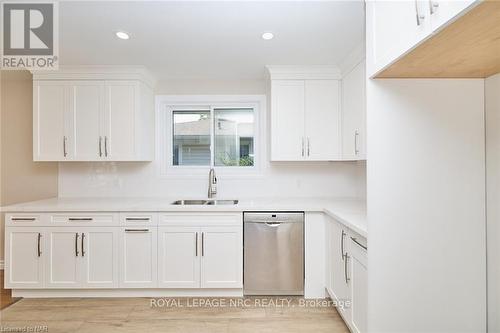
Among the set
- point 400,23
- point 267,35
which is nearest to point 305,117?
point 267,35

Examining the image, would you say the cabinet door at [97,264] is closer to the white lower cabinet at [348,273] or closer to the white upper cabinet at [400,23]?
the white lower cabinet at [348,273]

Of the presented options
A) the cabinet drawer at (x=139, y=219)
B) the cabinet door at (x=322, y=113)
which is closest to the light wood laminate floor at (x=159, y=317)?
the cabinet drawer at (x=139, y=219)

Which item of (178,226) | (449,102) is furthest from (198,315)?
(449,102)

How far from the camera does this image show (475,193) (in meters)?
1.47

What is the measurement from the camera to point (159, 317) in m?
2.58

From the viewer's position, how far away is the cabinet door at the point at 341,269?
2.27 m

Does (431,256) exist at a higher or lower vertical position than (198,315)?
higher

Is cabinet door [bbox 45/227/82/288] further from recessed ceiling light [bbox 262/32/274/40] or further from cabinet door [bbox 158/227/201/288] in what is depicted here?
recessed ceiling light [bbox 262/32/274/40]

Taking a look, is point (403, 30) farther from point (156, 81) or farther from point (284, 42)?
point (156, 81)

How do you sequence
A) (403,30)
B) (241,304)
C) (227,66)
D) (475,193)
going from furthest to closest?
1. (227,66)
2. (241,304)
3. (475,193)
4. (403,30)

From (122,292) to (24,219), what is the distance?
45.2 inches

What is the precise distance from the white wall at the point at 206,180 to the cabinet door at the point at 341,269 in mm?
1052

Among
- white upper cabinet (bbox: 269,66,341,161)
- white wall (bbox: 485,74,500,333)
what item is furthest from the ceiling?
white wall (bbox: 485,74,500,333)

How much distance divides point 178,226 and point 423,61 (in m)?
2.36
